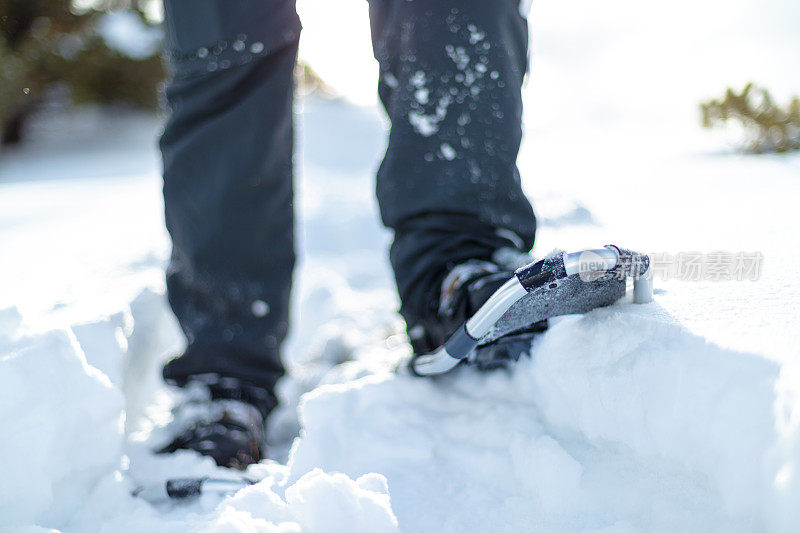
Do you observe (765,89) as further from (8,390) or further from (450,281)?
(8,390)

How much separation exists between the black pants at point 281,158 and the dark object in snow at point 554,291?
0.17m

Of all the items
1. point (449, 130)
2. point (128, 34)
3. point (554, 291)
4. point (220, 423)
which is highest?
point (128, 34)

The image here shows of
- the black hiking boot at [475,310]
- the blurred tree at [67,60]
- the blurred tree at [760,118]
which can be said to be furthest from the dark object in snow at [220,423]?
the blurred tree at [67,60]

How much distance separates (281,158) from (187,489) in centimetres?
55

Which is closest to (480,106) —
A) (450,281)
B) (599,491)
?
(450,281)

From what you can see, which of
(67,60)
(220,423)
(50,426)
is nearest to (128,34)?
(67,60)

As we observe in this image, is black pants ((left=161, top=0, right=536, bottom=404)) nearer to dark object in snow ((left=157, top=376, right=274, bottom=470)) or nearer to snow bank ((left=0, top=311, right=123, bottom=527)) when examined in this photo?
dark object in snow ((left=157, top=376, right=274, bottom=470))

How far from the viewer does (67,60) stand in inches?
184

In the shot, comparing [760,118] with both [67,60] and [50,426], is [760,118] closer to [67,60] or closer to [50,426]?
[50,426]

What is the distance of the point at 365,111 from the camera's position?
14.1 feet

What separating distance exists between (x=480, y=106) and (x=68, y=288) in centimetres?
84

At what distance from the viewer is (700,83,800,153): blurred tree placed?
6.04 ft

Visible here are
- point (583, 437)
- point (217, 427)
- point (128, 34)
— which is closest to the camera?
point (583, 437)

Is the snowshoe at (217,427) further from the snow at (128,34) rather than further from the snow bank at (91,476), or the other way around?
the snow at (128,34)
